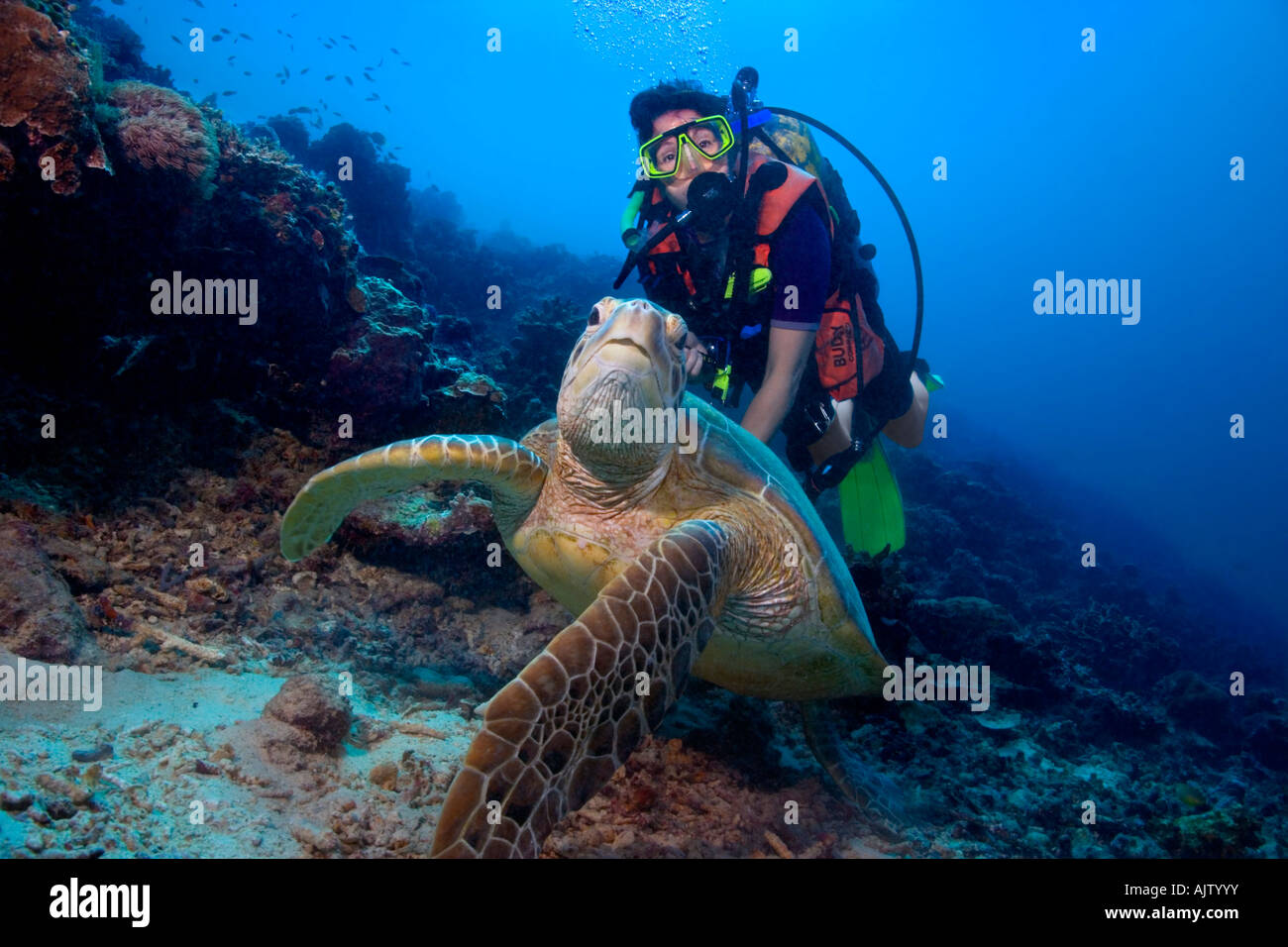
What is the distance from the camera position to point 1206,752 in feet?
26.9

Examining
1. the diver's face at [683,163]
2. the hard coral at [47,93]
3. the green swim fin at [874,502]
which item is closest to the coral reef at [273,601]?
the hard coral at [47,93]

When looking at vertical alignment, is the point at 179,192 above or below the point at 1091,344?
below

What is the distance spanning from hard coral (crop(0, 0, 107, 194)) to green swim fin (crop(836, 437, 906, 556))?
727cm

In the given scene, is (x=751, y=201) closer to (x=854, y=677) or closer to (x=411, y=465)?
(x=411, y=465)

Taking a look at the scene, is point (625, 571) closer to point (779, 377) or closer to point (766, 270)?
point (779, 377)

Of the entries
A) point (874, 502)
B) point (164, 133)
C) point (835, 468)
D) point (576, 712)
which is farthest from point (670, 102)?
point (576, 712)

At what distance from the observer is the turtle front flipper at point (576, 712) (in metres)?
1.62

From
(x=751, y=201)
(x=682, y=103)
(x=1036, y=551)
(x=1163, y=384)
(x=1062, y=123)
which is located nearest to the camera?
(x=751, y=201)

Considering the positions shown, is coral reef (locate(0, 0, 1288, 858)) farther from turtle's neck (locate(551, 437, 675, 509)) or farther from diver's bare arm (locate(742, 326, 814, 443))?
diver's bare arm (locate(742, 326, 814, 443))

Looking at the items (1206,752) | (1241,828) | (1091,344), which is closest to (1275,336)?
(1091,344)

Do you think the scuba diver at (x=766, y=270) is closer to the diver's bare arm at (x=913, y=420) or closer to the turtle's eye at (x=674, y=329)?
the diver's bare arm at (x=913, y=420)

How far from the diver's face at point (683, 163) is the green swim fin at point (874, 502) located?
3.79 metres

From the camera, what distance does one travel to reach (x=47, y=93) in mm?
3344
